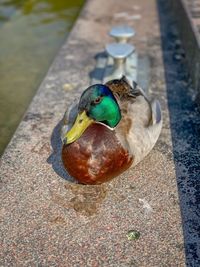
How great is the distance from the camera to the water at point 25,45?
4.50 m

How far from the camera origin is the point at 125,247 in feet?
8.20

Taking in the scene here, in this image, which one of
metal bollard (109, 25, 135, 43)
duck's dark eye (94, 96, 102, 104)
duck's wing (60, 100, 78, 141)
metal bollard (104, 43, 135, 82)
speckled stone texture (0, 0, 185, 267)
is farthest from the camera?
metal bollard (109, 25, 135, 43)

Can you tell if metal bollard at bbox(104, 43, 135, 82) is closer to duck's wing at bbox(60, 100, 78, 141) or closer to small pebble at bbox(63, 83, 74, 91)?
small pebble at bbox(63, 83, 74, 91)

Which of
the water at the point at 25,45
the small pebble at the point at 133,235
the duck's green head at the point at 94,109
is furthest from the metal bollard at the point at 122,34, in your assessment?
the small pebble at the point at 133,235

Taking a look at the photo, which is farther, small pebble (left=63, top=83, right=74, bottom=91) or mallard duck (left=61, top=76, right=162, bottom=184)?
small pebble (left=63, top=83, right=74, bottom=91)

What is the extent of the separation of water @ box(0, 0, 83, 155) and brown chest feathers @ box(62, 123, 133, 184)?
4.34ft

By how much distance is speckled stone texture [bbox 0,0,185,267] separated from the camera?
2459 millimetres

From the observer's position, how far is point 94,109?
8.66ft

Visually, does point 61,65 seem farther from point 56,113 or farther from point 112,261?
point 112,261

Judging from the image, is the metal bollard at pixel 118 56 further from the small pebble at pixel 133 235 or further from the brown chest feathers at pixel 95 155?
the small pebble at pixel 133 235

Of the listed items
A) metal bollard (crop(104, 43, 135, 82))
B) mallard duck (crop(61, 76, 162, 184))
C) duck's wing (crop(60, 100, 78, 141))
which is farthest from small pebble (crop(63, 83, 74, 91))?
mallard duck (crop(61, 76, 162, 184))

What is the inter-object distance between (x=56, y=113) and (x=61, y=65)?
1.16 m

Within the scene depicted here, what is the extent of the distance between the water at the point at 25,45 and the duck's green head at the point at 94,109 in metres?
1.39

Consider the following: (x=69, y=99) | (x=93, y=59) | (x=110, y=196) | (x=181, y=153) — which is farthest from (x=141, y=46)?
(x=110, y=196)
